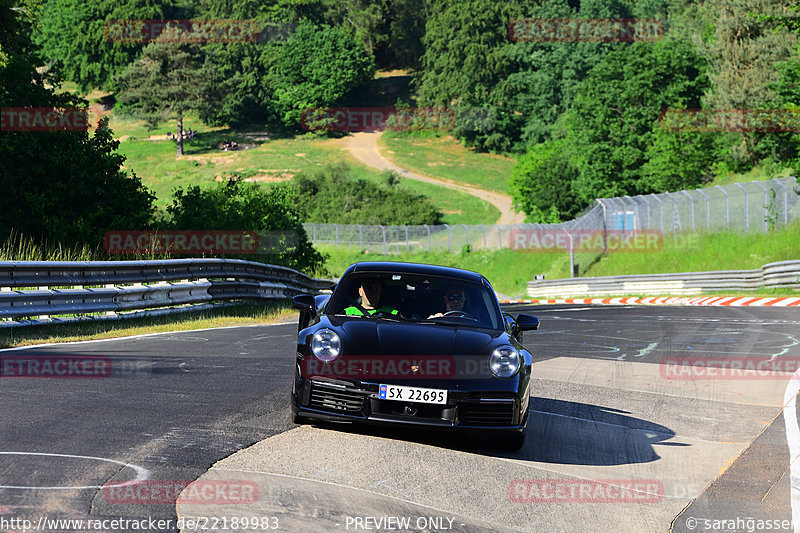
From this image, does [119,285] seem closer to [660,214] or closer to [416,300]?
[416,300]

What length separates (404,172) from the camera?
109 m

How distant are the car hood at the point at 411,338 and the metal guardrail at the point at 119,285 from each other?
7050 millimetres

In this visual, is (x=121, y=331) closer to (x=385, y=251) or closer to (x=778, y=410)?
(x=778, y=410)

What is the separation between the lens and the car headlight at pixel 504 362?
713cm

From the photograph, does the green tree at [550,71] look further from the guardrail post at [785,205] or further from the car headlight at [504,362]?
the car headlight at [504,362]

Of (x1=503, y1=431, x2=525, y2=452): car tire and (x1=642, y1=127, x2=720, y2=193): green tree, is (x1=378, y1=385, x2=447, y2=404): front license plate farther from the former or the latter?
(x1=642, y1=127, x2=720, y2=193): green tree

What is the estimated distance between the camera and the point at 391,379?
688cm

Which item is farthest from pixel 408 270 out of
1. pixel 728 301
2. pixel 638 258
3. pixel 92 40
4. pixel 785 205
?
pixel 92 40

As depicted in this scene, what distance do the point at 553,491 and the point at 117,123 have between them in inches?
5027

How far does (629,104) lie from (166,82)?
223ft

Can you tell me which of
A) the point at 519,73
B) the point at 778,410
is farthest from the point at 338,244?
the point at 778,410

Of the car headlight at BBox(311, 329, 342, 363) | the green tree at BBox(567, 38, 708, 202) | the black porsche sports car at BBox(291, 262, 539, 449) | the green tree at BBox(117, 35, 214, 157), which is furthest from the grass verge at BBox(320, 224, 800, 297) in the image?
the green tree at BBox(117, 35, 214, 157)

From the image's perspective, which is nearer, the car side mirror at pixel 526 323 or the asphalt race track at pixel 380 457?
the asphalt race track at pixel 380 457

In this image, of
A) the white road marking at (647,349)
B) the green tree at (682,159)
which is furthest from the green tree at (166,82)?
the white road marking at (647,349)
